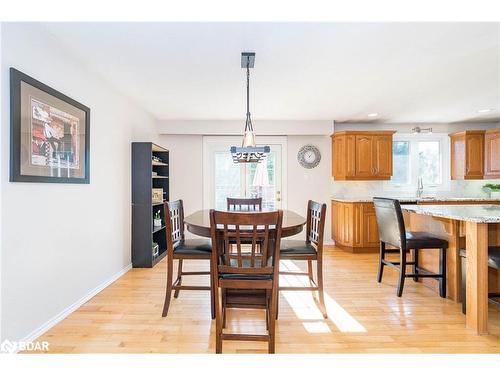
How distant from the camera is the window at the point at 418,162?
5.46 metres

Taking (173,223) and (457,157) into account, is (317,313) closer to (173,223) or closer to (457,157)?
(173,223)

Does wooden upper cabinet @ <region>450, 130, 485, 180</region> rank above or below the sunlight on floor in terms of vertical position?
above

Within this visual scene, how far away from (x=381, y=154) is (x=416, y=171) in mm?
986

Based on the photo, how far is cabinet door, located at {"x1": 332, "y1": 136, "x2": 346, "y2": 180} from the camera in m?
5.01

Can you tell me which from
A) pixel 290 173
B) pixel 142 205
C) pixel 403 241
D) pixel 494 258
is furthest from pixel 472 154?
pixel 142 205

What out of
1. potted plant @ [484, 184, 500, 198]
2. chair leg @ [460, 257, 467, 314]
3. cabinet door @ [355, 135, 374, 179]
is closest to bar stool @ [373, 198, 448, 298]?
chair leg @ [460, 257, 467, 314]

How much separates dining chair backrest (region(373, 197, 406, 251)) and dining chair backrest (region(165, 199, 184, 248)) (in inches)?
81.5

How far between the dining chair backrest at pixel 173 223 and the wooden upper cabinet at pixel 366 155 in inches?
121

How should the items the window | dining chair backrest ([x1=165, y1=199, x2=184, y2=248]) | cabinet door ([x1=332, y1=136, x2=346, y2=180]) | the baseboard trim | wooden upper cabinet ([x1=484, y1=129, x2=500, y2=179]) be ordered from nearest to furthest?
the baseboard trim, dining chair backrest ([x1=165, y1=199, x2=184, y2=248]), wooden upper cabinet ([x1=484, y1=129, x2=500, y2=179]), cabinet door ([x1=332, y1=136, x2=346, y2=180]), the window

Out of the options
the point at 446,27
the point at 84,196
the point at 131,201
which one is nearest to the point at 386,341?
the point at 446,27

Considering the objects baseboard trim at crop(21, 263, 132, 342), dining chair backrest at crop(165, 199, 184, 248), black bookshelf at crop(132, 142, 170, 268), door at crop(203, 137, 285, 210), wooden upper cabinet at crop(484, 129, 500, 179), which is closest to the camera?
baseboard trim at crop(21, 263, 132, 342)

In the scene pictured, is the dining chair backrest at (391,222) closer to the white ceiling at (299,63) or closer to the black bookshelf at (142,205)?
the white ceiling at (299,63)

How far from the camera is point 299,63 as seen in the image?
9.01 feet

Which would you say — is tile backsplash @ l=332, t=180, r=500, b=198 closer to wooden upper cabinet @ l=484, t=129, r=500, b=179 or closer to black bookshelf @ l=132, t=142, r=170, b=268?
wooden upper cabinet @ l=484, t=129, r=500, b=179
